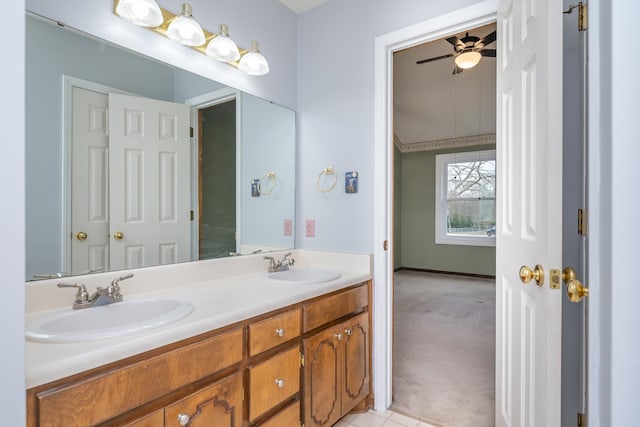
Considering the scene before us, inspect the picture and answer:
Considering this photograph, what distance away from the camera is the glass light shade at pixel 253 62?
1907 mm

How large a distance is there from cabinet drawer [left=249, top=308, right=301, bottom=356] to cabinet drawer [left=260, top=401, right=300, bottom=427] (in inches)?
11.6

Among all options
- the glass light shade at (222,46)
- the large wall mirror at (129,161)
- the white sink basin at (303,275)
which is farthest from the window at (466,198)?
the glass light shade at (222,46)

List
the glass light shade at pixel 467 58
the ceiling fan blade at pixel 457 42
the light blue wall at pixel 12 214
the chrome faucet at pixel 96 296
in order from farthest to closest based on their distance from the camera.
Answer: the glass light shade at pixel 467 58 → the ceiling fan blade at pixel 457 42 → the chrome faucet at pixel 96 296 → the light blue wall at pixel 12 214

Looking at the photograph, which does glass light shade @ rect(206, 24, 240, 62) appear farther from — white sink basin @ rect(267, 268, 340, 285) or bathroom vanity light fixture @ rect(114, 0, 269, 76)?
white sink basin @ rect(267, 268, 340, 285)

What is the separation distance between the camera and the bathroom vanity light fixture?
1396mm

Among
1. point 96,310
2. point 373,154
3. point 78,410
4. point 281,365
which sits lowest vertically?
point 281,365

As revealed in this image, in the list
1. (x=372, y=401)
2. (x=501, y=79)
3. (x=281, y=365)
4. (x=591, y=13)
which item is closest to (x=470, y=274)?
(x=372, y=401)

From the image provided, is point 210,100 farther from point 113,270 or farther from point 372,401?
point 372,401

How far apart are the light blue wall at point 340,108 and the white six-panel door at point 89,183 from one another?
1.21m

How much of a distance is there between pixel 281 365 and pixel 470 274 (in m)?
5.49

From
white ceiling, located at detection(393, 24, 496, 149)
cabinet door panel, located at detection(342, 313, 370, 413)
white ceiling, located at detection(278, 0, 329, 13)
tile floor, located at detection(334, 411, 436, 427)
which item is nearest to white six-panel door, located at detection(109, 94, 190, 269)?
cabinet door panel, located at detection(342, 313, 370, 413)

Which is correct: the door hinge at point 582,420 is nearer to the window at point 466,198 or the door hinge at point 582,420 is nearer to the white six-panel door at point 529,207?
the white six-panel door at point 529,207

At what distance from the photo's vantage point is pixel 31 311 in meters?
1.15

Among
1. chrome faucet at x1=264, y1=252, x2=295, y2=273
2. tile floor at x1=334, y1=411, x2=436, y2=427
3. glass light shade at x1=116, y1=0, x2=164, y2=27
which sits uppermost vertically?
glass light shade at x1=116, y1=0, x2=164, y2=27
